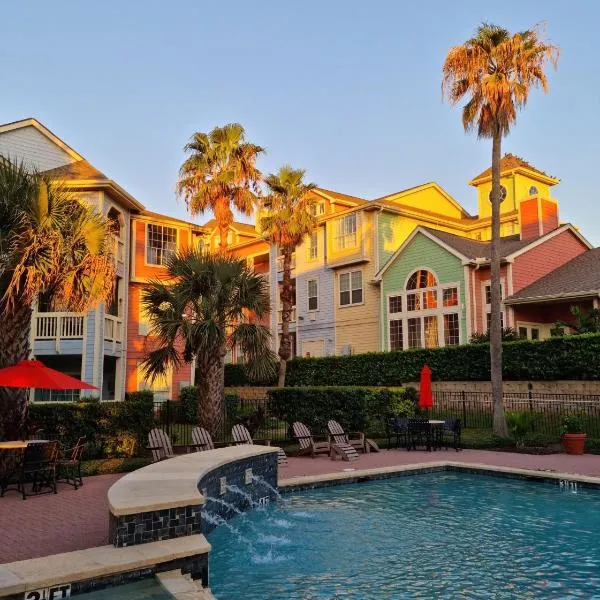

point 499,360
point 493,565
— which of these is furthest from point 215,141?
point 493,565

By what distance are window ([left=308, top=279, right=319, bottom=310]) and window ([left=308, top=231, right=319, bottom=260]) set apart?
1.56 m

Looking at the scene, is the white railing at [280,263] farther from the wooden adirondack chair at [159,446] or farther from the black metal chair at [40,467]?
the black metal chair at [40,467]

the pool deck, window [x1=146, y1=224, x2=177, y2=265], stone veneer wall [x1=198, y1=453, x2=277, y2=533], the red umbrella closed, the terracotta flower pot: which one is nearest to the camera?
the pool deck

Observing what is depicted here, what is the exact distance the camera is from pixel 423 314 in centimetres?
3091

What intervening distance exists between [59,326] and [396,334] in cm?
1723

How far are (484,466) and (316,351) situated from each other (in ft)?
77.5

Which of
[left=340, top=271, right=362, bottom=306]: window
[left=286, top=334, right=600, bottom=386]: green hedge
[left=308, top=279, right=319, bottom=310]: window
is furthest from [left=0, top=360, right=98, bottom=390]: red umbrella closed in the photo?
[left=308, top=279, right=319, bottom=310]: window

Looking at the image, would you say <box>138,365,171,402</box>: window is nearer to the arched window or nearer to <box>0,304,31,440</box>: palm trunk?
the arched window

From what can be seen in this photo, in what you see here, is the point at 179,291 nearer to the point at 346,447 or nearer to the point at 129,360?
the point at 346,447

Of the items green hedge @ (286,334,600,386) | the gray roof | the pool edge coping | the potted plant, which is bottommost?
the pool edge coping

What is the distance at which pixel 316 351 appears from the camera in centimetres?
3778

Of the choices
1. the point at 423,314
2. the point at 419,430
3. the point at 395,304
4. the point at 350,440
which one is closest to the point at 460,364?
the point at 423,314

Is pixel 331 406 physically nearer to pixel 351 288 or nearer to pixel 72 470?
pixel 72 470

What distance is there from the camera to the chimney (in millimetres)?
32688
